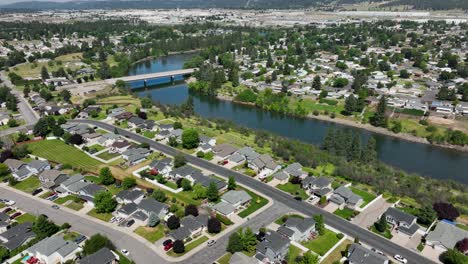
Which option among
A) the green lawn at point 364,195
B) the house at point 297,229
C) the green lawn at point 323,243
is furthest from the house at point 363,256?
the green lawn at point 364,195

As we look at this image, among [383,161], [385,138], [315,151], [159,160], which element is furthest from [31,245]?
[385,138]

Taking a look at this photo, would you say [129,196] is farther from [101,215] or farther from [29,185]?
[29,185]

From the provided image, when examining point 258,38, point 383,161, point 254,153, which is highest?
point 258,38

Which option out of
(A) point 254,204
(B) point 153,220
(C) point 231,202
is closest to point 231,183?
(C) point 231,202

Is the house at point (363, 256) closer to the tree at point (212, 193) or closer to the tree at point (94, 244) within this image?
the tree at point (212, 193)

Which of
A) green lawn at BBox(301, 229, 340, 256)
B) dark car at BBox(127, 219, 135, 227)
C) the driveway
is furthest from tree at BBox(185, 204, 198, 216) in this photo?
the driveway

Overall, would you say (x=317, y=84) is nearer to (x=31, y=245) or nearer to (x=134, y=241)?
(x=134, y=241)
